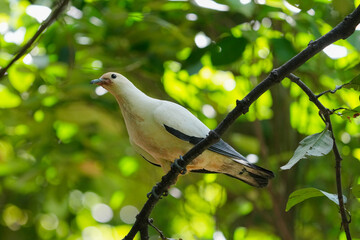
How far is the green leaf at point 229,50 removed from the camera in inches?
134

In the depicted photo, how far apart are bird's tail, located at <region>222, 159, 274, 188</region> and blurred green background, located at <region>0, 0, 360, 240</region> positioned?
48 centimetres

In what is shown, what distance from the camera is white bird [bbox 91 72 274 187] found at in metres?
2.77

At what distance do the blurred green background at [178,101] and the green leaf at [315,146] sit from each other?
1.12 m

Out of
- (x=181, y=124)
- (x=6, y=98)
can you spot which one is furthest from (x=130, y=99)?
(x=6, y=98)

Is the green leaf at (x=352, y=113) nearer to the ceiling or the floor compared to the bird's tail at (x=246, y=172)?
nearer to the ceiling

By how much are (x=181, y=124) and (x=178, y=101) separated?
1.35 m

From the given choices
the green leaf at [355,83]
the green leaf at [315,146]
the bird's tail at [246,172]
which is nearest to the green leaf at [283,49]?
the bird's tail at [246,172]

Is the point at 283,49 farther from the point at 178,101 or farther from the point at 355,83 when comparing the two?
the point at 355,83

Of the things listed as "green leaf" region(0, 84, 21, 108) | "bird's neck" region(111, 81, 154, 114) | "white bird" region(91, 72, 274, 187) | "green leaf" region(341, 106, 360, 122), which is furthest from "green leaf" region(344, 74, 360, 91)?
"green leaf" region(0, 84, 21, 108)

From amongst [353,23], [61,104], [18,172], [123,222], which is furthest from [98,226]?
[353,23]

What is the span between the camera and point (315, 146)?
1.93 metres

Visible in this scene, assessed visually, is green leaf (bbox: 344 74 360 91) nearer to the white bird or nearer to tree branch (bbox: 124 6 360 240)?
tree branch (bbox: 124 6 360 240)

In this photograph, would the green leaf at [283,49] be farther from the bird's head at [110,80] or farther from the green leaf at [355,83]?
the green leaf at [355,83]

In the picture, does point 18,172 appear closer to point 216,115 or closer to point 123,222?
point 123,222
